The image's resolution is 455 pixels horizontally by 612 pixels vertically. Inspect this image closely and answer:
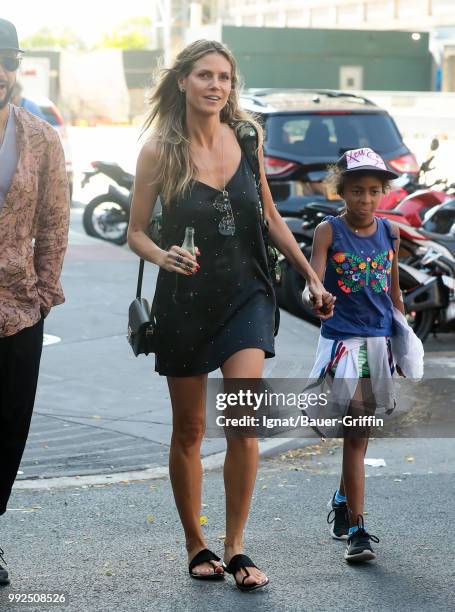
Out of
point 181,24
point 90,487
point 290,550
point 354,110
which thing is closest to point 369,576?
point 290,550

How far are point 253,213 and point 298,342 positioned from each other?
5.37 metres

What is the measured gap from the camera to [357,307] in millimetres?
5027

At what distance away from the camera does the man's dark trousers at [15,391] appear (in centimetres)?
441

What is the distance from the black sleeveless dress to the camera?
14.9 feet

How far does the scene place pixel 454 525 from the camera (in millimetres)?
5477

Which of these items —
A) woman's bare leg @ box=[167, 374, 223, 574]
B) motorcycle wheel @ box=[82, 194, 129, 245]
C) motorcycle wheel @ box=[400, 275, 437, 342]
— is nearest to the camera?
woman's bare leg @ box=[167, 374, 223, 574]

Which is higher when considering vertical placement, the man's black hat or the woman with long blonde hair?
the man's black hat

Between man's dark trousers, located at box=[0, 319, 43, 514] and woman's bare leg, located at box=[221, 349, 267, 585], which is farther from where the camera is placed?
woman's bare leg, located at box=[221, 349, 267, 585]

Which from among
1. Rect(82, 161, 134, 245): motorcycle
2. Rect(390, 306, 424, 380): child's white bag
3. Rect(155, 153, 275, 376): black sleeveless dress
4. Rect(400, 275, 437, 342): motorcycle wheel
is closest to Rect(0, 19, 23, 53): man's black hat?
Rect(155, 153, 275, 376): black sleeveless dress

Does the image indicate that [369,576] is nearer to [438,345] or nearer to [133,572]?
[133,572]

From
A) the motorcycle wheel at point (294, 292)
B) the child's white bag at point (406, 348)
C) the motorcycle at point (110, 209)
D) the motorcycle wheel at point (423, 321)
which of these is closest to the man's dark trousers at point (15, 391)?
the child's white bag at point (406, 348)

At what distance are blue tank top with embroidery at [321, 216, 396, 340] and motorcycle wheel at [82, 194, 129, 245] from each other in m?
11.0

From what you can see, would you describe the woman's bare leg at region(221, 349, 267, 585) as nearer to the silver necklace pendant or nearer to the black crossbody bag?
the black crossbody bag

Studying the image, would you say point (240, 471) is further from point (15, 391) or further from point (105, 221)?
point (105, 221)
